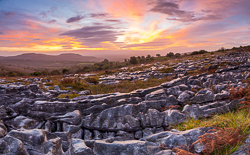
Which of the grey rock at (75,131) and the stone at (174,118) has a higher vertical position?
the stone at (174,118)

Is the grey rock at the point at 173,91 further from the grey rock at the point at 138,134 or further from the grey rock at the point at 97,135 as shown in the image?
the grey rock at the point at 97,135

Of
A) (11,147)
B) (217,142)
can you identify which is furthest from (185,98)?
(11,147)

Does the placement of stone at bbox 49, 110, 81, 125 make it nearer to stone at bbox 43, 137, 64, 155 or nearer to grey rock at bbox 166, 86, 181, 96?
stone at bbox 43, 137, 64, 155

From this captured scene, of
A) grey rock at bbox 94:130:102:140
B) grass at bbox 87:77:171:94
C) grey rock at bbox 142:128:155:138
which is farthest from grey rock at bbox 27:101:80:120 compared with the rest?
grass at bbox 87:77:171:94

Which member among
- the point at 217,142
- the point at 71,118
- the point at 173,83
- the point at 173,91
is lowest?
the point at 71,118

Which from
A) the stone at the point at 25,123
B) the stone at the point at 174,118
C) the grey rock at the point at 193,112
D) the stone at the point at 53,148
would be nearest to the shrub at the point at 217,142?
the stone at the point at 174,118

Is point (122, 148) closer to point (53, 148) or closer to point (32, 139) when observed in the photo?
point (53, 148)

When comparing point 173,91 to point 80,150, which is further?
point 173,91

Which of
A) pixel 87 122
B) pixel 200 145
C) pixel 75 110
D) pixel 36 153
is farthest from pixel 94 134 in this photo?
pixel 200 145

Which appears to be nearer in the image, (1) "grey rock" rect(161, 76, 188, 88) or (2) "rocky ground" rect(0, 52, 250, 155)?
(2) "rocky ground" rect(0, 52, 250, 155)

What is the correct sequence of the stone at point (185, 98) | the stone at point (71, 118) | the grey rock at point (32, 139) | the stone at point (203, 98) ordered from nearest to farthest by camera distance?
the grey rock at point (32, 139), the stone at point (71, 118), the stone at point (203, 98), the stone at point (185, 98)

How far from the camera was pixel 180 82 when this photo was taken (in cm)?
1405

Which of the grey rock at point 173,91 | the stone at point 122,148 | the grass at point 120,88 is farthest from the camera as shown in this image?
the grass at point 120,88

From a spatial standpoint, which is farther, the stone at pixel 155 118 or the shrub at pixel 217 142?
the stone at pixel 155 118
